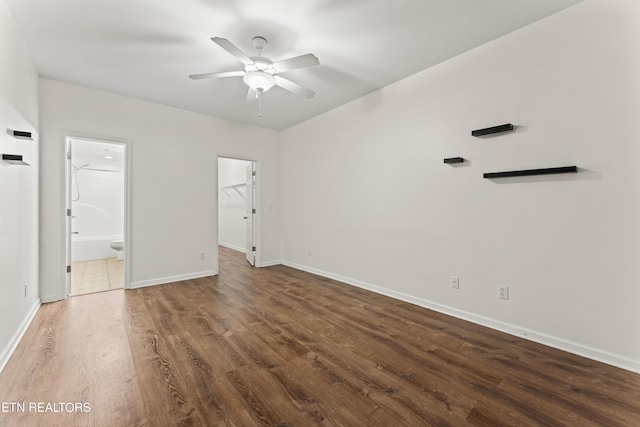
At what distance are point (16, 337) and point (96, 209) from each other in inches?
223

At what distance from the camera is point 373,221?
3777 millimetres

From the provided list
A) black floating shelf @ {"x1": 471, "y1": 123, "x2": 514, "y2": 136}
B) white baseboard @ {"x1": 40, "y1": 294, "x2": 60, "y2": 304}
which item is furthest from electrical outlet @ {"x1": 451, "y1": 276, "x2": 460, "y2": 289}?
white baseboard @ {"x1": 40, "y1": 294, "x2": 60, "y2": 304}

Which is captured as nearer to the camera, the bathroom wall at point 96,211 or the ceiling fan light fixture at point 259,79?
the ceiling fan light fixture at point 259,79

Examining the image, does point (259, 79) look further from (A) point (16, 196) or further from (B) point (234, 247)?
(B) point (234, 247)

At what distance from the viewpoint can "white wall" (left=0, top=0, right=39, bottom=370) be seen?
2.06 meters

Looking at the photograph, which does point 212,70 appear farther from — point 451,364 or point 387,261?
point 451,364

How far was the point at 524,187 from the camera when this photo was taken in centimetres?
243

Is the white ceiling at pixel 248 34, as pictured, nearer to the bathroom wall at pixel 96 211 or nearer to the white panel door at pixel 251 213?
the white panel door at pixel 251 213

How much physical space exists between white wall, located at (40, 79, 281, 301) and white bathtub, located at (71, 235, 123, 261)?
135 inches

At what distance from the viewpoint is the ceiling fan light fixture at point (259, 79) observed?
2.50 m

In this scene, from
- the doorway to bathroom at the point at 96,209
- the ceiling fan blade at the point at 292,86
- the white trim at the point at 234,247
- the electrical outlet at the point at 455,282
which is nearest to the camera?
the ceiling fan blade at the point at 292,86

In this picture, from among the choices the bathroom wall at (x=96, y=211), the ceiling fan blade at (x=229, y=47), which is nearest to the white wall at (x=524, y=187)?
the ceiling fan blade at (x=229, y=47)

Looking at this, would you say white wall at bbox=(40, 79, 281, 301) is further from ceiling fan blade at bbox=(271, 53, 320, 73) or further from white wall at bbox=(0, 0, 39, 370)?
ceiling fan blade at bbox=(271, 53, 320, 73)

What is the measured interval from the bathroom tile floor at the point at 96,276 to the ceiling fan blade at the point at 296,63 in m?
3.86
